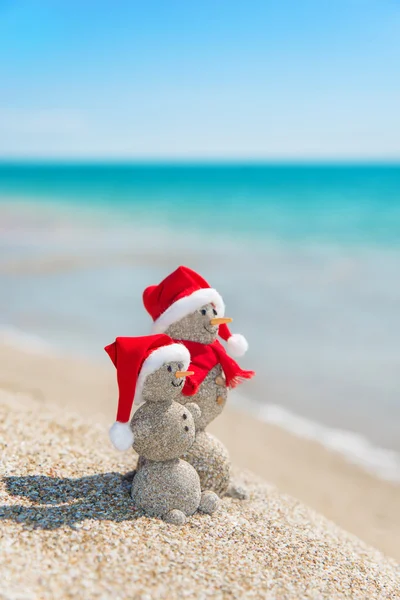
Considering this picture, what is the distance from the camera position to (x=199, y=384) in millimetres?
4953

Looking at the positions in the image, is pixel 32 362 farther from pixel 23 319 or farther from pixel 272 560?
pixel 272 560

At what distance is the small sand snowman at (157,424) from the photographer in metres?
4.43

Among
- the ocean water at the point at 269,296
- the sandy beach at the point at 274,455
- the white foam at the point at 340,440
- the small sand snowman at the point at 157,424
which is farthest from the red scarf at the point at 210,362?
the ocean water at the point at 269,296

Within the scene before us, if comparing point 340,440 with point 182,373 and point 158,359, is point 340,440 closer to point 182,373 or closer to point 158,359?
point 182,373

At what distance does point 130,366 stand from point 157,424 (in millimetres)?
479

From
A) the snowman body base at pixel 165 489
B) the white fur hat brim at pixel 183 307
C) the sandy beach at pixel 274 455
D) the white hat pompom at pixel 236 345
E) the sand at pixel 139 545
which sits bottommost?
the sandy beach at pixel 274 455

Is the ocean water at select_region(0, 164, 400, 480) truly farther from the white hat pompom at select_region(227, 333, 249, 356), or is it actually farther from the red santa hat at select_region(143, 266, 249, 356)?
the red santa hat at select_region(143, 266, 249, 356)

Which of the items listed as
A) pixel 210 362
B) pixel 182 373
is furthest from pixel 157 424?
pixel 210 362

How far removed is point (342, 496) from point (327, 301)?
314 inches

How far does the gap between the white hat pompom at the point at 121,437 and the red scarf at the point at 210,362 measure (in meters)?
0.66

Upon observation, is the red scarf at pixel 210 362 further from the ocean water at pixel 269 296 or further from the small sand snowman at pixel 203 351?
the ocean water at pixel 269 296

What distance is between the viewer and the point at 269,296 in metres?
15.1

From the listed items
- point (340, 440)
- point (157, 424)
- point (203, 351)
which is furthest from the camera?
point (340, 440)

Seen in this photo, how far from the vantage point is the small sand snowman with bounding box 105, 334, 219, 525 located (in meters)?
4.43
